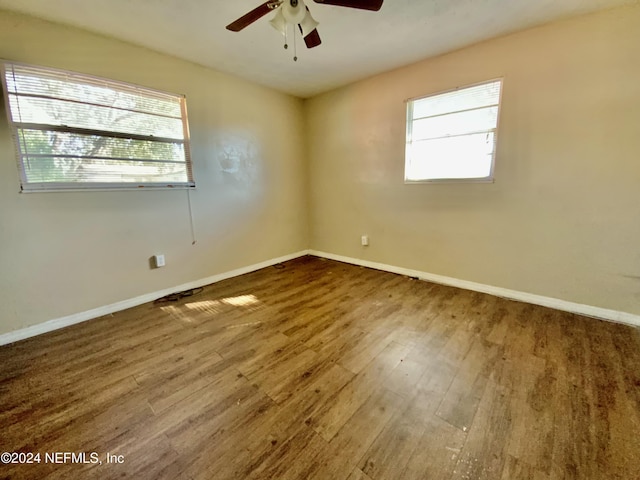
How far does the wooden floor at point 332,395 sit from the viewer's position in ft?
3.80

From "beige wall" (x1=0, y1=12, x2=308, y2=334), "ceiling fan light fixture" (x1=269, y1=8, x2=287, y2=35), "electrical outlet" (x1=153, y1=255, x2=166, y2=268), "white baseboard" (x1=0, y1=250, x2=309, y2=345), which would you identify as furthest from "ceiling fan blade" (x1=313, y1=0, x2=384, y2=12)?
"white baseboard" (x1=0, y1=250, x2=309, y2=345)

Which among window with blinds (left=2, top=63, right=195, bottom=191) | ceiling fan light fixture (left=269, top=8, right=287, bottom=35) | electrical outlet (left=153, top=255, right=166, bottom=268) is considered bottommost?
electrical outlet (left=153, top=255, right=166, bottom=268)

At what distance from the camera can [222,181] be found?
11.1 ft

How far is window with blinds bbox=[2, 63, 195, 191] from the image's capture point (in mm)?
2102

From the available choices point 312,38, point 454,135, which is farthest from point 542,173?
point 312,38

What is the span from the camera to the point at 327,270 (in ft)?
12.4

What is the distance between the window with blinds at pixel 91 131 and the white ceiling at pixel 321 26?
1.50ft

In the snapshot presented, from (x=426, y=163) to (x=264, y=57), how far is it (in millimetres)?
2180

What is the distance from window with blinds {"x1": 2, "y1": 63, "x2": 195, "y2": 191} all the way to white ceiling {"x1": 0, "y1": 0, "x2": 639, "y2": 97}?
46 cm

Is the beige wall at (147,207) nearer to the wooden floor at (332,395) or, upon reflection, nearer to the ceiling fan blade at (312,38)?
the wooden floor at (332,395)

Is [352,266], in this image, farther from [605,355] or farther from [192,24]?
[192,24]

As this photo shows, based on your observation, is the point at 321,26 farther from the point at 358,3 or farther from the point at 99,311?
the point at 99,311

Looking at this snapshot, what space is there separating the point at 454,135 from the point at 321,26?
175 centimetres

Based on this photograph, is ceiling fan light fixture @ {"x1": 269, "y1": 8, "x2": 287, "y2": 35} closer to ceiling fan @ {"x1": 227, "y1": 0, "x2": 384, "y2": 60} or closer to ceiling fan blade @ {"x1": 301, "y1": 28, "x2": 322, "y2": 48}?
ceiling fan @ {"x1": 227, "y1": 0, "x2": 384, "y2": 60}
